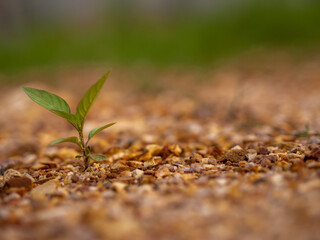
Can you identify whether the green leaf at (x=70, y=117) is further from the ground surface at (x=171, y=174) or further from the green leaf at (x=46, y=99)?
the ground surface at (x=171, y=174)

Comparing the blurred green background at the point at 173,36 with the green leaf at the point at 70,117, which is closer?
the green leaf at the point at 70,117

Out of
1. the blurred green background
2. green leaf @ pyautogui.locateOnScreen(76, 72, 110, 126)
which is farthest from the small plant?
the blurred green background

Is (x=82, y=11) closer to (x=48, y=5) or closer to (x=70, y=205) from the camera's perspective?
(x=48, y=5)

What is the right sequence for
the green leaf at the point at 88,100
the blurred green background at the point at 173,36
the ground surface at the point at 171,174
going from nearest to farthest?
the ground surface at the point at 171,174 < the green leaf at the point at 88,100 < the blurred green background at the point at 173,36

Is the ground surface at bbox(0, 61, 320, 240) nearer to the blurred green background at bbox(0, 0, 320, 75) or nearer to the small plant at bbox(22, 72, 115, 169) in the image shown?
the small plant at bbox(22, 72, 115, 169)

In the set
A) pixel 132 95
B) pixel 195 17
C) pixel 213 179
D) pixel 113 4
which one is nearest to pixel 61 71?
pixel 132 95

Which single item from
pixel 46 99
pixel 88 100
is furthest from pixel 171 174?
pixel 46 99

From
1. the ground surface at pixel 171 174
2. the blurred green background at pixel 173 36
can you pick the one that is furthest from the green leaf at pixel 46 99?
the blurred green background at pixel 173 36
